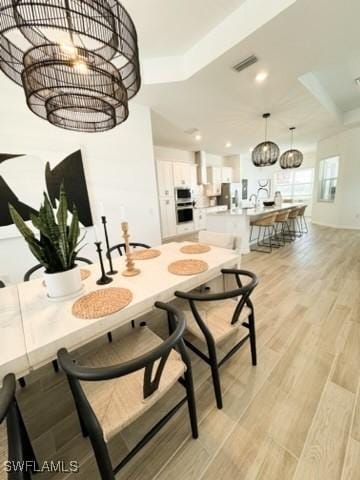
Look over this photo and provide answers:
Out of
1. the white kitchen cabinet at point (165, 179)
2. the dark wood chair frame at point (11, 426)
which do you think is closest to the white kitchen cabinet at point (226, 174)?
the white kitchen cabinet at point (165, 179)

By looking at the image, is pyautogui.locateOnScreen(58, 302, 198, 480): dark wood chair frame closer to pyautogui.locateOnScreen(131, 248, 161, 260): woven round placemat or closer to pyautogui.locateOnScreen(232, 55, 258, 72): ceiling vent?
pyautogui.locateOnScreen(131, 248, 161, 260): woven round placemat

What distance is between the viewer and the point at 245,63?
7.16ft

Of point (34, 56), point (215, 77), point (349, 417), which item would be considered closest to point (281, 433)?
point (349, 417)

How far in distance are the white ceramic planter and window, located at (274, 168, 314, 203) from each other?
9.94 metres

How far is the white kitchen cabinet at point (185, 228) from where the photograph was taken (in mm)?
6094

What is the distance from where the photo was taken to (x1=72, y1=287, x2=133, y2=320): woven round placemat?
990mm

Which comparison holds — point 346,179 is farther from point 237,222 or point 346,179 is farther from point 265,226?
point 237,222

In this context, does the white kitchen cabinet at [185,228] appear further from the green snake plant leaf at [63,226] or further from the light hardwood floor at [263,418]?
the green snake plant leaf at [63,226]

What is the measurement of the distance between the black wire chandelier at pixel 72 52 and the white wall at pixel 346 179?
22.2ft

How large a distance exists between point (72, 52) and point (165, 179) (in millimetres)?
4613

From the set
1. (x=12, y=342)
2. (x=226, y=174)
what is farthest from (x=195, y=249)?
(x=226, y=174)

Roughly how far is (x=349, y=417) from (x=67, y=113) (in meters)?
2.81

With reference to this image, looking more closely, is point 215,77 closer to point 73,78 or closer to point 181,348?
point 73,78

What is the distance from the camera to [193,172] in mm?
6426
